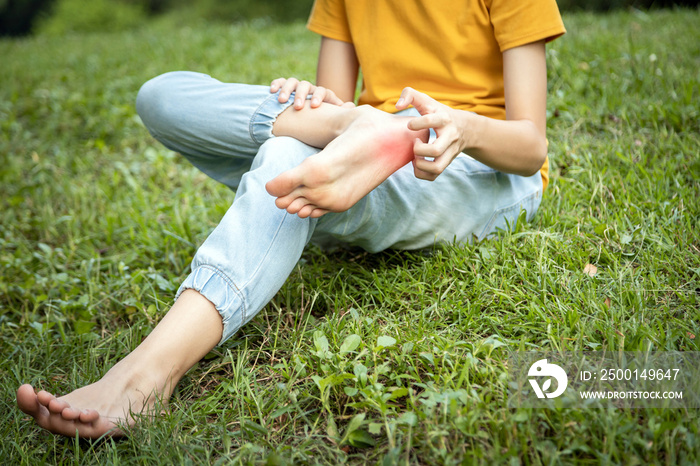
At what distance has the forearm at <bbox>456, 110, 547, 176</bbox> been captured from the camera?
1182 millimetres

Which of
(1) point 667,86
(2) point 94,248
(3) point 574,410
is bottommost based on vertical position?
(2) point 94,248

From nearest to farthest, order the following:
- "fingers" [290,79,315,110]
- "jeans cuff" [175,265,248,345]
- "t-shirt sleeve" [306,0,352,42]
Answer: "jeans cuff" [175,265,248,345]
"fingers" [290,79,315,110]
"t-shirt sleeve" [306,0,352,42]

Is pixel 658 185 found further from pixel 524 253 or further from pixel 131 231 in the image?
pixel 131 231

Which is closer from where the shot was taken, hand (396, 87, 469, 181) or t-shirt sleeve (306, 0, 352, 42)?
hand (396, 87, 469, 181)

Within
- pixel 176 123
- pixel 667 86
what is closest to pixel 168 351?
pixel 176 123

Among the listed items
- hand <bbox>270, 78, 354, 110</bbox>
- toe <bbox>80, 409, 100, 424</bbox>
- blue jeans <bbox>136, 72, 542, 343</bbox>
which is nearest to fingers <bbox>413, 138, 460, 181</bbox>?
blue jeans <bbox>136, 72, 542, 343</bbox>

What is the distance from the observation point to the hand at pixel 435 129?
43.2 inches

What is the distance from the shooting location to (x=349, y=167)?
1095 mm

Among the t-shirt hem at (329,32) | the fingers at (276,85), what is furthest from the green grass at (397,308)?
the t-shirt hem at (329,32)

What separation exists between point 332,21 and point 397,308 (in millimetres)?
889

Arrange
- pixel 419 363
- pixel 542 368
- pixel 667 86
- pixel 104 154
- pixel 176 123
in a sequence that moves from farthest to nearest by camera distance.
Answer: pixel 104 154 → pixel 667 86 → pixel 176 123 → pixel 419 363 → pixel 542 368

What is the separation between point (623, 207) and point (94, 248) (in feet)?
5.86

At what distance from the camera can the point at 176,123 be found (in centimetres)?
142

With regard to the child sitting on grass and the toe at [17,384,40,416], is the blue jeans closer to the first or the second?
the child sitting on grass
